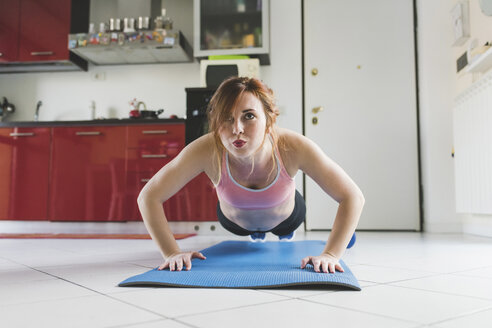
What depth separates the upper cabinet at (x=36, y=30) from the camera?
3.83 metres

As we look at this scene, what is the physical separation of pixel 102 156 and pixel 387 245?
240 cm

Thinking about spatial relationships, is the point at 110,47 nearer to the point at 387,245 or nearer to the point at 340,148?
the point at 340,148

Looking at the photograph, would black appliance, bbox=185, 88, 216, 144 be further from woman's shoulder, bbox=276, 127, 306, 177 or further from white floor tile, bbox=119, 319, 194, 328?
white floor tile, bbox=119, 319, 194, 328

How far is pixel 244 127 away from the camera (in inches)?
48.9

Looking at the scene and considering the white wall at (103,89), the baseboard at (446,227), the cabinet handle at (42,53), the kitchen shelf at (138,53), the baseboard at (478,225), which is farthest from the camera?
the white wall at (103,89)

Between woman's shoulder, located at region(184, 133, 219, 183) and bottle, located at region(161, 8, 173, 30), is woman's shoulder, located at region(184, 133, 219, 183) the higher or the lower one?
the lower one

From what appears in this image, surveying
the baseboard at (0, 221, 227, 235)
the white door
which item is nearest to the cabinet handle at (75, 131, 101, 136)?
the baseboard at (0, 221, 227, 235)

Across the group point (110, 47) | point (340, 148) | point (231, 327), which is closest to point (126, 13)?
point (110, 47)

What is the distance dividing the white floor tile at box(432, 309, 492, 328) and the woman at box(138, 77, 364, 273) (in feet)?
1.44

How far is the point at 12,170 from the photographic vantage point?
3.61 meters

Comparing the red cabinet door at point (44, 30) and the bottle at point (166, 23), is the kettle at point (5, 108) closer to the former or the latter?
the red cabinet door at point (44, 30)

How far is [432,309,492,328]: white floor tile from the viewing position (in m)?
0.73

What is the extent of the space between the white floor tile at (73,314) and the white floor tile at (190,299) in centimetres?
4

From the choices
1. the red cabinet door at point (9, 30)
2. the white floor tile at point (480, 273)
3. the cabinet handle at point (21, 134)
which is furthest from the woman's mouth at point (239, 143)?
the red cabinet door at point (9, 30)
